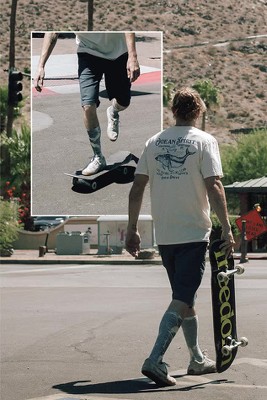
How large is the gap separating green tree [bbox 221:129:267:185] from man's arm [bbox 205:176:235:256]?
232 feet

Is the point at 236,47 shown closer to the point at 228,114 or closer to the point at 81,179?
the point at 228,114

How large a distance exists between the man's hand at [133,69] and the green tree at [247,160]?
3266cm

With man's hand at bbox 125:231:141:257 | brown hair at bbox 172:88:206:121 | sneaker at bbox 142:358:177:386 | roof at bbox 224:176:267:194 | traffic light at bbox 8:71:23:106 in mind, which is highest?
traffic light at bbox 8:71:23:106

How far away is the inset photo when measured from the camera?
47812mm

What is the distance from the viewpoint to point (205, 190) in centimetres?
842

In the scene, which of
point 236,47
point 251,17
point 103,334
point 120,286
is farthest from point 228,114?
point 103,334

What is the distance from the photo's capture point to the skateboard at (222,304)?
27.4ft

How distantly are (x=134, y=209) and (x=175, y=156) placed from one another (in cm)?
51

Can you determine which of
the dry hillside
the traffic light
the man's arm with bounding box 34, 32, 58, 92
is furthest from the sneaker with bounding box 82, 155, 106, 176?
the dry hillside

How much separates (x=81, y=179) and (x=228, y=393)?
42.9 metres

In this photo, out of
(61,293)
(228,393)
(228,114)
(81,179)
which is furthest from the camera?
(228,114)

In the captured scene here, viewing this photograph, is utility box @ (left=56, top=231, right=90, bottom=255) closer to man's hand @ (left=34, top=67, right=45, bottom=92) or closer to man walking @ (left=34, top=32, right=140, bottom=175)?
man walking @ (left=34, top=32, right=140, bottom=175)

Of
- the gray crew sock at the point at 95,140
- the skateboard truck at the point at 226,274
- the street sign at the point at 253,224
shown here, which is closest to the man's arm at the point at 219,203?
the skateboard truck at the point at 226,274

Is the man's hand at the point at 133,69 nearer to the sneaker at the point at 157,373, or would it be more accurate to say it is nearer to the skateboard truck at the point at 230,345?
the skateboard truck at the point at 230,345
